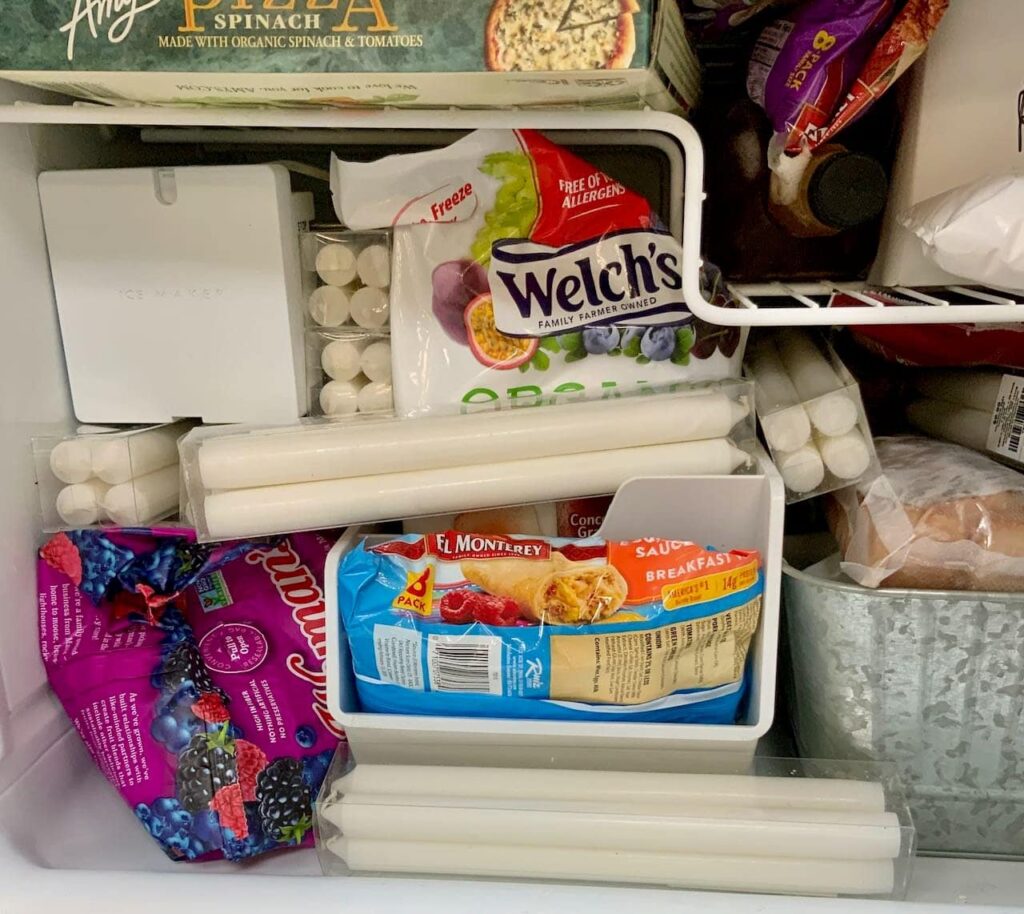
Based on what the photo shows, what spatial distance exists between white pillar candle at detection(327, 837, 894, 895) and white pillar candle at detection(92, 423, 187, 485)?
0.43m

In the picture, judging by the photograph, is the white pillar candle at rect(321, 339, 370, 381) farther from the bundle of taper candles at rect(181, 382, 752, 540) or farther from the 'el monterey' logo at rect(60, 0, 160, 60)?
the 'el monterey' logo at rect(60, 0, 160, 60)

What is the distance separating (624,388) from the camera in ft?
2.93

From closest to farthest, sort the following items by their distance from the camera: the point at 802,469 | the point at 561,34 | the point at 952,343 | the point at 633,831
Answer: the point at 561,34
the point at 633,831
the point at 802,469
the point at 952,343

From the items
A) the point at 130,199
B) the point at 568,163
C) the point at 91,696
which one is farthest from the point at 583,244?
the point at 91,696

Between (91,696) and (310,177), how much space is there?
0.64 m

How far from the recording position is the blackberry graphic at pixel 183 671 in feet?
2.88

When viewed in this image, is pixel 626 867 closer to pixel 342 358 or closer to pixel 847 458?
pixel 847 458

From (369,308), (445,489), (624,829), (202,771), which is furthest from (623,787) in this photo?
(369,308)

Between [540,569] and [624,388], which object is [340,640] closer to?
[540,569]

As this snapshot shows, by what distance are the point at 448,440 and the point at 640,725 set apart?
32cm

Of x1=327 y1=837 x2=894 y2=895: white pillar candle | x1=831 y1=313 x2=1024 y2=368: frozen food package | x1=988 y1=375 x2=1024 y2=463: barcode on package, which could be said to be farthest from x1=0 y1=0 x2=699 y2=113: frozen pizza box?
x1=327 y1=837 x2=894 y2=895: white pillar candle

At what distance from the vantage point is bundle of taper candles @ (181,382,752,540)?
81 centimetres

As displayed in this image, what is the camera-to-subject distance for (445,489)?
0.82m

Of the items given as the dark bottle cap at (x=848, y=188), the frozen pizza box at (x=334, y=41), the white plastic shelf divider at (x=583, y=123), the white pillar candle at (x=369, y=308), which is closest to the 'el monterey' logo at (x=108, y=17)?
the frozen pizza box at (x=334, y=41)
